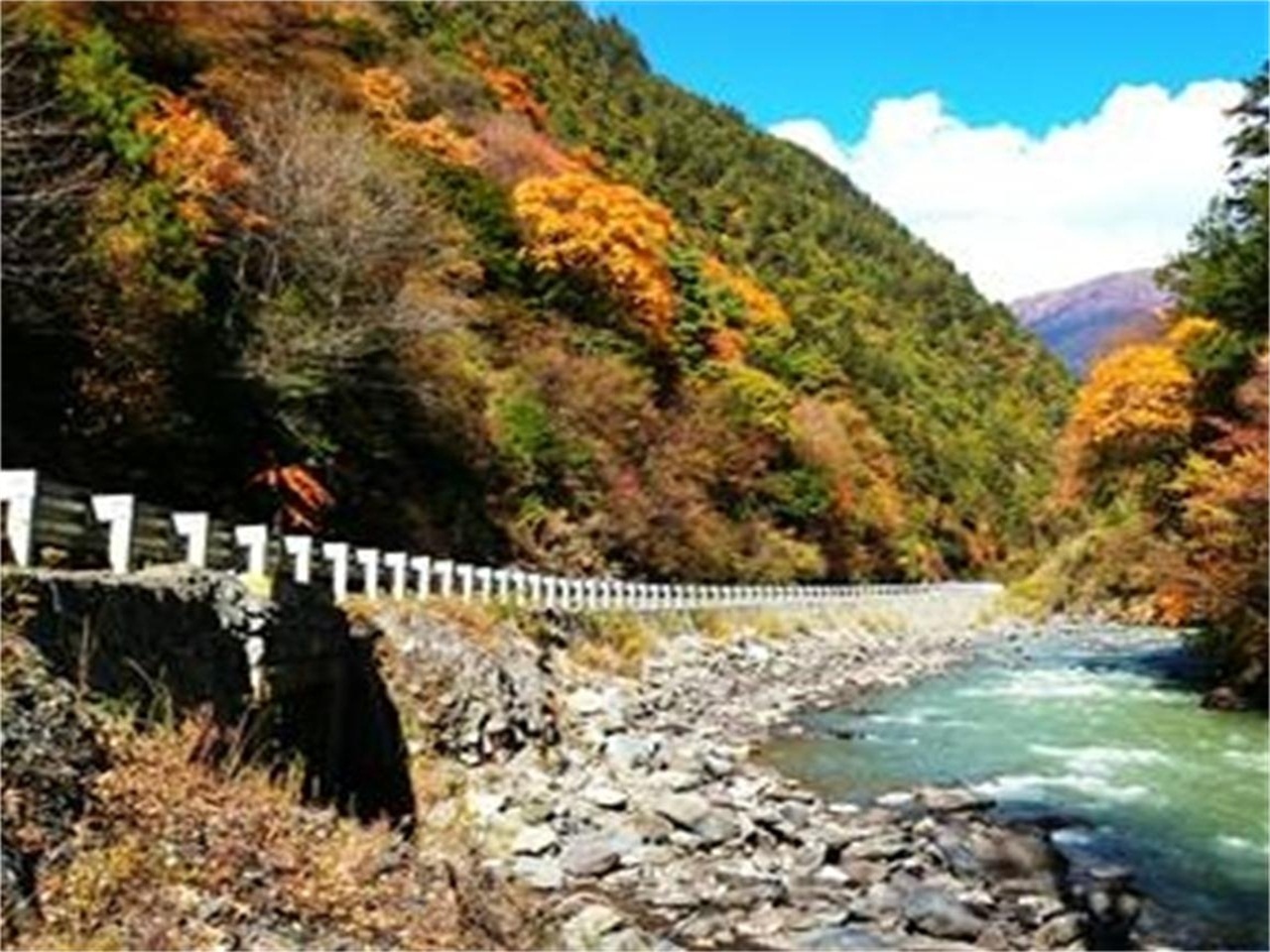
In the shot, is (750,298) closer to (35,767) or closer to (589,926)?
(589,926)

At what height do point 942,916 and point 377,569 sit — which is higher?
point 377,569

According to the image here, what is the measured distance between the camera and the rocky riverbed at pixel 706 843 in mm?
14508

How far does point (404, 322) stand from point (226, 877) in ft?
77.2

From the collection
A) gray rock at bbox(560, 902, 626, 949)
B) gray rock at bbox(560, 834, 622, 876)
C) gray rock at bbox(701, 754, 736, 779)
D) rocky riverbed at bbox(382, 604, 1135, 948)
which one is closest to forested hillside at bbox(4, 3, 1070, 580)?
rocky riverbed at bbox(382, 604, 1135, 948)

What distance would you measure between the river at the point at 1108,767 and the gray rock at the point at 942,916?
5.27ft

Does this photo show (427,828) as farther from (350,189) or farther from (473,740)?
(350,189)

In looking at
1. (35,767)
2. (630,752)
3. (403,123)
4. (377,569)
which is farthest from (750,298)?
(35,767)

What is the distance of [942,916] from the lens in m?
14.9

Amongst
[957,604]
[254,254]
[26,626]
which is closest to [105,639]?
[26,626]

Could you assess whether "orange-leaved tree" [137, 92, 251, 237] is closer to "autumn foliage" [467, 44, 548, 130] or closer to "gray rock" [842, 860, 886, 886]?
"gray rock" [842, 860, 886, 886]

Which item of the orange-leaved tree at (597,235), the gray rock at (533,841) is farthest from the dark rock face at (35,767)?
the orange-leaved tree at (597,235)

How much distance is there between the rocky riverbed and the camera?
14.5m

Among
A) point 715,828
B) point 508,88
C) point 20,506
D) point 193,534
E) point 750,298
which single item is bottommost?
point 715,828

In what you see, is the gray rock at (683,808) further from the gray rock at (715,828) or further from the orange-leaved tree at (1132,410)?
the orange-leaved tree at (1132,410)
